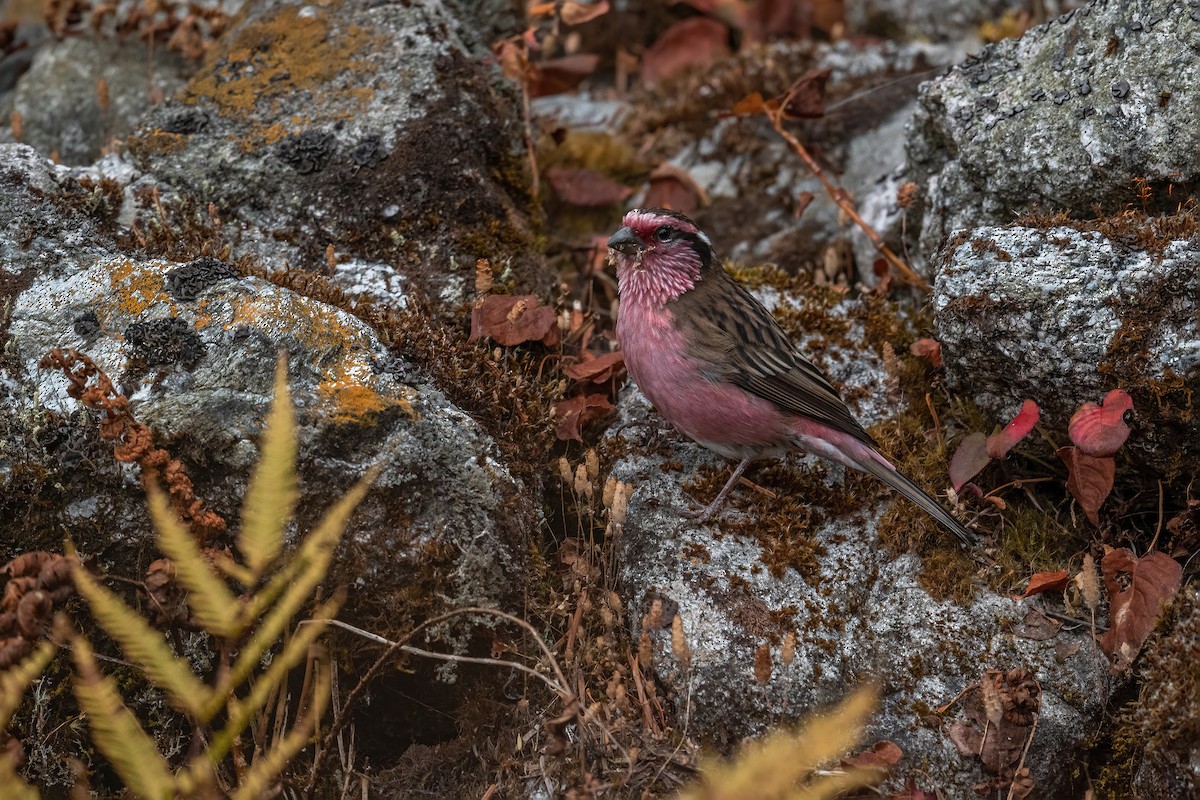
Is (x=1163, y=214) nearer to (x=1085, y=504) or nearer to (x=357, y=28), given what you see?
(x=1085, y=504)

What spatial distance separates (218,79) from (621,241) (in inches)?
96.7

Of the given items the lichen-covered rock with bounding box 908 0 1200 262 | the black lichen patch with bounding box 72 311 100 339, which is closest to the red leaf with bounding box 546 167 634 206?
the lichen-covered rock with bounding box 908 0 1200 262

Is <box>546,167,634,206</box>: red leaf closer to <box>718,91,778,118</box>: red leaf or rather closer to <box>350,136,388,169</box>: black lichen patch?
<box>718,91,778,118</box>: red leaf

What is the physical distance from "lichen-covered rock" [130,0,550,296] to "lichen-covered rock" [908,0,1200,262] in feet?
7.54

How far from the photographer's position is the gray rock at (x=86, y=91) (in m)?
6.68

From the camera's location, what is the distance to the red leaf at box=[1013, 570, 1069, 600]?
4238 mm

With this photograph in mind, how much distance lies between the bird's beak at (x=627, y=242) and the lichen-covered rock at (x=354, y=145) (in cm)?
64

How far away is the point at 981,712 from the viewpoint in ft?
13.2

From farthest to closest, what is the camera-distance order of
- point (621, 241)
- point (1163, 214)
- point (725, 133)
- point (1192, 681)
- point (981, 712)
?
point (725, 133) < point (621, 241) < point (1163, 214) < point (981, 712) < point (1192, 681)

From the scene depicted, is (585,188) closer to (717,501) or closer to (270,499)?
(717,501)

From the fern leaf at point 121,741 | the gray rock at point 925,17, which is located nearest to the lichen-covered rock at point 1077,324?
the fern leaf at point 121,741

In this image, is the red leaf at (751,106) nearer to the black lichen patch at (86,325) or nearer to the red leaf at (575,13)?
the red leaf at (575,13)

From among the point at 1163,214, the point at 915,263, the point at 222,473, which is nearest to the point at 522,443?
the point at 222,473

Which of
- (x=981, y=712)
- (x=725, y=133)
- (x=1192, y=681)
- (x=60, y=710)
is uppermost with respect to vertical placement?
(x=725, y=133)
